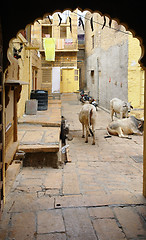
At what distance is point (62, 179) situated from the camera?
4.31m

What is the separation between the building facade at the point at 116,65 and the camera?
1205cm

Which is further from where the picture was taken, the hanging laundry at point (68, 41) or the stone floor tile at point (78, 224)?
the hanging laundry at point (68, 41)

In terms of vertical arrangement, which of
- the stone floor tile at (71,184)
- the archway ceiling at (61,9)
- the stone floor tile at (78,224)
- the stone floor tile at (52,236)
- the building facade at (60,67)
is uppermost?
the building facade at (60,67)

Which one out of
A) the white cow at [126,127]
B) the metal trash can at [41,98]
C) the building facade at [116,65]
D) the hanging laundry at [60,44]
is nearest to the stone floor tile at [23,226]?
the white cow at [126,127]

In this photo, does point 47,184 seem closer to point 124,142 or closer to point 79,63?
point 124,142

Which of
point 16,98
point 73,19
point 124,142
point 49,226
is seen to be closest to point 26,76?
point 124,142

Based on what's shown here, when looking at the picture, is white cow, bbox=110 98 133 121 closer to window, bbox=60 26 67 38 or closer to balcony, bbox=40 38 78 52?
balcony, bbox=40 38 78 52

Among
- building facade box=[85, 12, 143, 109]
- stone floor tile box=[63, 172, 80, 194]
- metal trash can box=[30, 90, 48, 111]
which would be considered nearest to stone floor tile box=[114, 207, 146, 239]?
stone floor tile box=[63, 172, 80, 194]


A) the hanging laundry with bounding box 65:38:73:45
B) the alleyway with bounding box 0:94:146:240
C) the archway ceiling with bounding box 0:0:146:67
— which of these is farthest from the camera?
the hanging laundry with bounding box 65:38:73:45

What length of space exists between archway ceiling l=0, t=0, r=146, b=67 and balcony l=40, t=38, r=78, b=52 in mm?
19796

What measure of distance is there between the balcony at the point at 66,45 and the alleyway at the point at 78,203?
18369 mm

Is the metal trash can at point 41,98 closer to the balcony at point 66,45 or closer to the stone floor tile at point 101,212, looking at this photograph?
the stone floor tile at point 101,212

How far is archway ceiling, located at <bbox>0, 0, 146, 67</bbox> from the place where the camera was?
2.93 meters

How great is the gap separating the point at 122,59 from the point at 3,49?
11.0m
